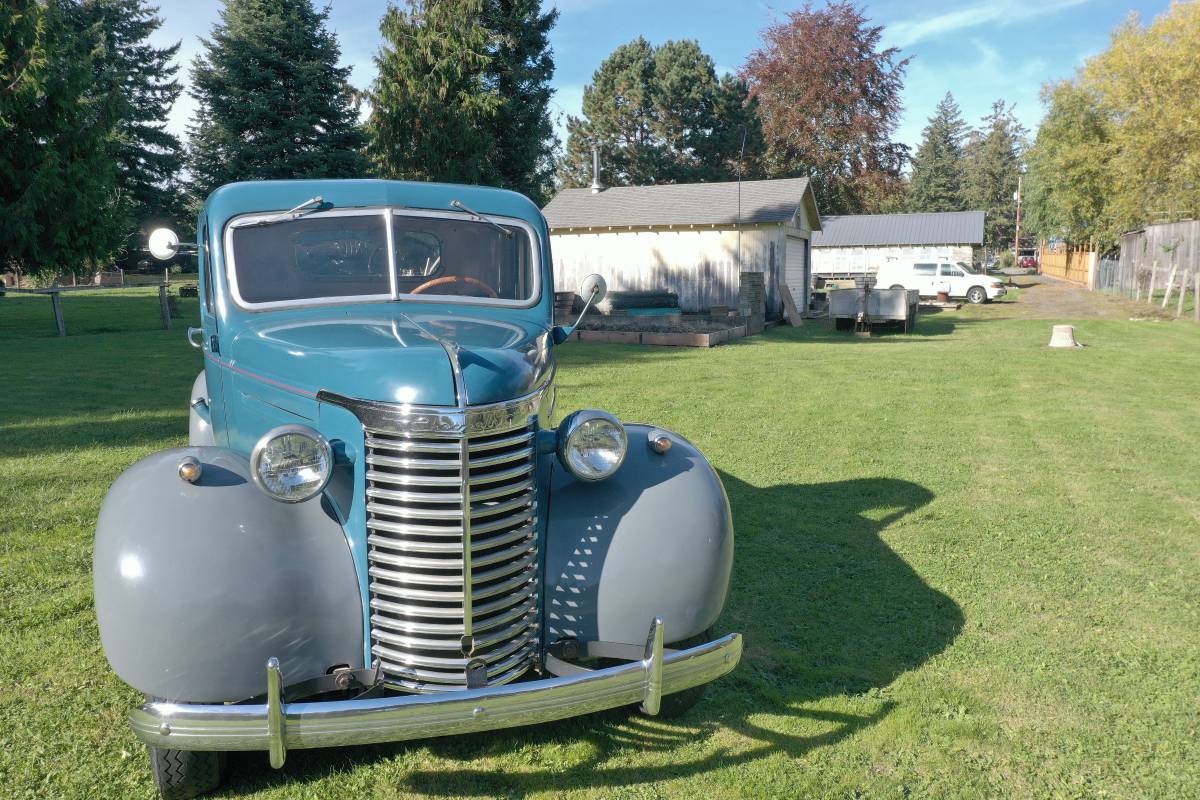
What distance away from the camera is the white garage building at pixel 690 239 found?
24.6m

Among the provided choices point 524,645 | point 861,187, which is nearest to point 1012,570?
point 524,645

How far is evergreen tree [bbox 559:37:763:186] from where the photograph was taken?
4906 cm

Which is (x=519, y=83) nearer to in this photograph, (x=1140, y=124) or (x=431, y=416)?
(x=1140, y=124)

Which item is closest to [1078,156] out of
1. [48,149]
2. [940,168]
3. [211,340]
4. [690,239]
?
[690,239]

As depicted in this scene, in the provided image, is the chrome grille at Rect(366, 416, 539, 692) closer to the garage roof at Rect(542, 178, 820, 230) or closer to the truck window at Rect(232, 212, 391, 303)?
the truck window at Rect(232, 212, 391, 303)

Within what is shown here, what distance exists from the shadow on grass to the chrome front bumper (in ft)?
2.19

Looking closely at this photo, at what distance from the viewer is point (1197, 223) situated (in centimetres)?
2400

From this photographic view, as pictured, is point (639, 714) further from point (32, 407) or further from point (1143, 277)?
point (1143, 277)

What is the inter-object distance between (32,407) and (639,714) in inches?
375

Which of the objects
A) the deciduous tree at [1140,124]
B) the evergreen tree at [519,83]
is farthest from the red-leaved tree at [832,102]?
the evergreen tree at [519,83]

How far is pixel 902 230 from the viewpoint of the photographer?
49.1m

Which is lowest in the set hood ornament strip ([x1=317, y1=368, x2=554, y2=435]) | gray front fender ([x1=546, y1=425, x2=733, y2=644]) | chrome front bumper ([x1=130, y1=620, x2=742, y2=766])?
chrome front bumper ([x1=130, y1=620, x2=742, y2=766])

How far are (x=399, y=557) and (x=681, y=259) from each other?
22939 mm

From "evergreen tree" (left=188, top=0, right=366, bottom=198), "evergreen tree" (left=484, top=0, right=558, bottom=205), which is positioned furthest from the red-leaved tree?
"evergreen tree" (left=188, top=0, right=366, bottom=198)
